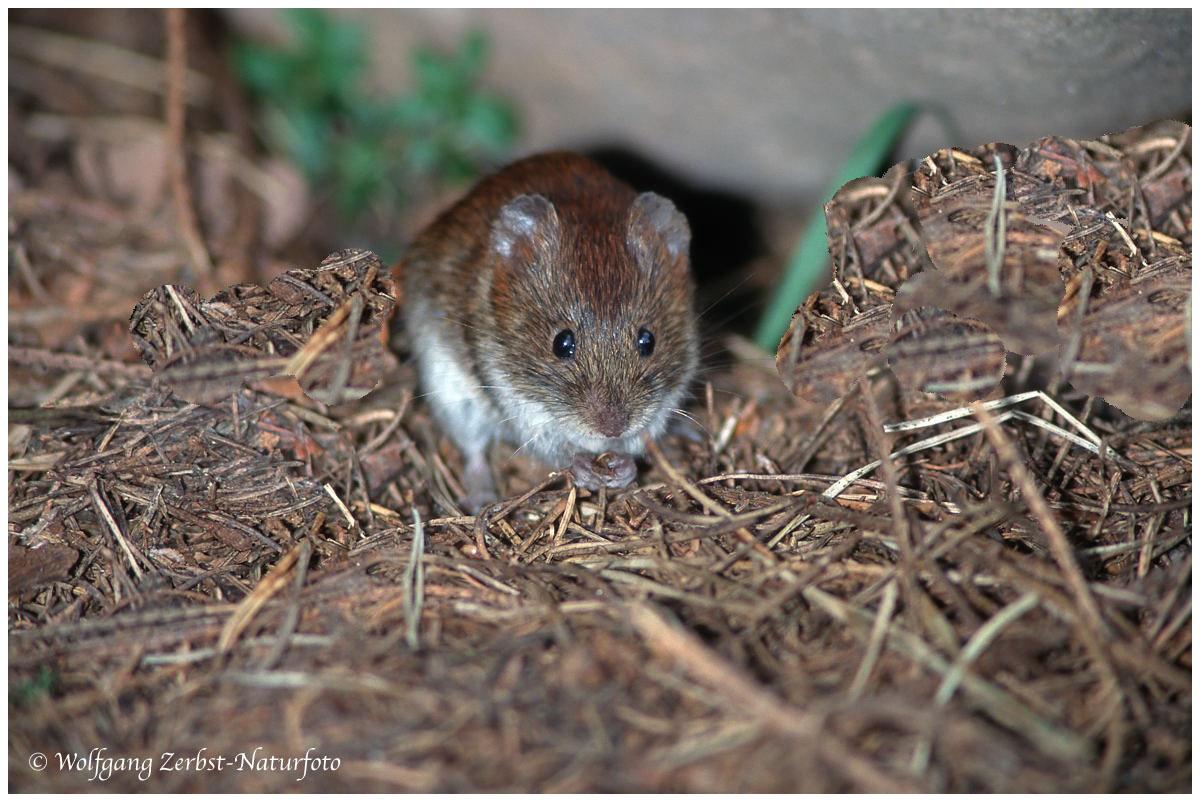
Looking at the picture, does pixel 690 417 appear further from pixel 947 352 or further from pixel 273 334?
pixel 273 334

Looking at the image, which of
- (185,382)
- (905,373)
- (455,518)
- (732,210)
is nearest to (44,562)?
(185,382)

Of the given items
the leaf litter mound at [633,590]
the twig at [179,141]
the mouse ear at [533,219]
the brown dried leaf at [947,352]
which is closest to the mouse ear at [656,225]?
the mouse ear at [533,219]

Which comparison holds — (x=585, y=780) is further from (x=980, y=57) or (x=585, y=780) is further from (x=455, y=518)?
(x=980, y=57)

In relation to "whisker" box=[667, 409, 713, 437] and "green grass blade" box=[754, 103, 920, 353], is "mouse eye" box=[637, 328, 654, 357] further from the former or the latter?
"green grass blade" box=[754, 103, 920, 353]

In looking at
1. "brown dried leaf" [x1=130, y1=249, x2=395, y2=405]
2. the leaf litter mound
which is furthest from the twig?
"brown dried leaf" [x1=130, y1=249, x2=395, y2=405]

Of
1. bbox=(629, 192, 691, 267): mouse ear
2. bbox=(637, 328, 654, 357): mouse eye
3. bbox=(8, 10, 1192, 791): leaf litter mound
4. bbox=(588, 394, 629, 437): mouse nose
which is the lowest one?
bbox=(8, 10, 1192, 791): leaf litter mound

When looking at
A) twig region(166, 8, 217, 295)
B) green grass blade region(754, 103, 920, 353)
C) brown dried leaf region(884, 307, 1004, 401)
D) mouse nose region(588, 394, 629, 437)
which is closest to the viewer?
brown dried leaf region(884, 307, 1004, 401)
